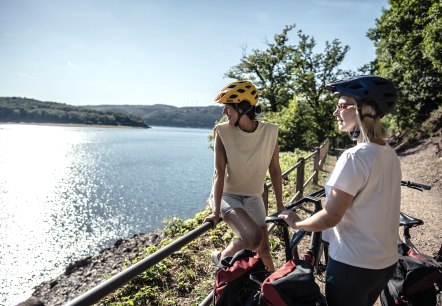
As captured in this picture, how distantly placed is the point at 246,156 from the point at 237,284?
1293 millimetres

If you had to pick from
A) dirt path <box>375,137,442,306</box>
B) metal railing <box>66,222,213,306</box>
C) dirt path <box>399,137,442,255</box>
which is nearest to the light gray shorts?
metal railing <box>66,222,213,306</box>

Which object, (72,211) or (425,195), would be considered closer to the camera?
(425,195)

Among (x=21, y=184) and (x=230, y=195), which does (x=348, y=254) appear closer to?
(x=230, y=195)

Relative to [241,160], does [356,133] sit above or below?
above

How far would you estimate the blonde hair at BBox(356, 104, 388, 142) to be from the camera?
1.95 metres

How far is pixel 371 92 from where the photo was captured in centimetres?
206

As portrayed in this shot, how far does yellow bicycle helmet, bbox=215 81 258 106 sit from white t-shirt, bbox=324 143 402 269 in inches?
57.8

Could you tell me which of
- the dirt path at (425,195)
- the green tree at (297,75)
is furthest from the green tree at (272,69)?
the dirt path at (425,195)

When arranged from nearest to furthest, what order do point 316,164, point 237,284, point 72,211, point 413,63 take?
point 237,284
point 316,164
point 413,63
point 72,211

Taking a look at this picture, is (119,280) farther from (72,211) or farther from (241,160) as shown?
(72,211)

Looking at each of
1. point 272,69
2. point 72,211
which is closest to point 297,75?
point 272,69

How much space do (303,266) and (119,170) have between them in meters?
45.8

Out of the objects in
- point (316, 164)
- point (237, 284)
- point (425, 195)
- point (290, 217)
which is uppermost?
point (290, 217)

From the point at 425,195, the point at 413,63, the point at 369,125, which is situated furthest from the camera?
the point at 413,63
